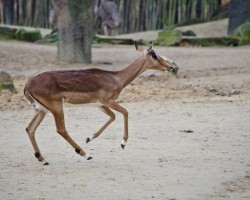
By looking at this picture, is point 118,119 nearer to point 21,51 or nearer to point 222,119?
point 222,119

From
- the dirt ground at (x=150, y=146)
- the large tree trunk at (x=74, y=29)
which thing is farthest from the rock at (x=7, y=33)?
the dirt ground at (x=150, y=146)

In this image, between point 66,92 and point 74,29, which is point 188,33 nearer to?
point 74,29

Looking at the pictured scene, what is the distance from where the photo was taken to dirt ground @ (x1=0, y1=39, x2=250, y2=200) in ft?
26.7

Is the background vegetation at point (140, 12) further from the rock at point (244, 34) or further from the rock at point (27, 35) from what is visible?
the rock at point (244, 34)

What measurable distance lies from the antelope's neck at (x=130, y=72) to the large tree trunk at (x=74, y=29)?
8.74 m

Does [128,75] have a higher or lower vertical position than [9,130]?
higher

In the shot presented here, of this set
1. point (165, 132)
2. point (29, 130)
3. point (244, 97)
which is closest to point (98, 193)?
point (29, 130)

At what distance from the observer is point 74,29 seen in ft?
62.3

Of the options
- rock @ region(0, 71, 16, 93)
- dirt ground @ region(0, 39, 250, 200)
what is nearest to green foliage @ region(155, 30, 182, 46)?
dirt ground @ region(0, 39, 250, 200)

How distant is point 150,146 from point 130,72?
919 millimetres

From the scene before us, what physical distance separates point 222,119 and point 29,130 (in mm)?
3660

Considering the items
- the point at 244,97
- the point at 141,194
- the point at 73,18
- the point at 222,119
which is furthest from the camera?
the point at 73,18

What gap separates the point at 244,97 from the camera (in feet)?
46.1

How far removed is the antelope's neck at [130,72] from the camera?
9.97 meters
